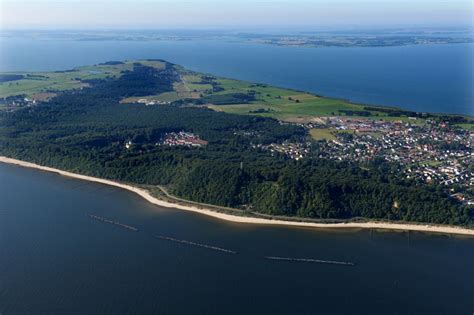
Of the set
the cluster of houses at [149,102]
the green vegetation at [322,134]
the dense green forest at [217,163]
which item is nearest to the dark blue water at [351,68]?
the green vegetation at [322,134]

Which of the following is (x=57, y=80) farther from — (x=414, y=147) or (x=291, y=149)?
(x=414, y=147)

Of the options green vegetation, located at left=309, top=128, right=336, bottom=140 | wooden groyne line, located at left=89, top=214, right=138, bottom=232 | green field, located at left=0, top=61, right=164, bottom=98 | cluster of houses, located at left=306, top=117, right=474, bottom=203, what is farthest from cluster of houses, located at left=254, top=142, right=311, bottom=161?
green field, located at left=0, top=61, right=164, bottom=98

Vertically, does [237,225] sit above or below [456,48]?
below

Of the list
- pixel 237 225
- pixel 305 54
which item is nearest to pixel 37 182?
pixel 237 225

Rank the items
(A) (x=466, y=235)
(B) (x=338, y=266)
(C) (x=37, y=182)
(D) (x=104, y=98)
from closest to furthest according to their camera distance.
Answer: (B) (x=338, y=266)
(A) (x=466, y=235)
(C) (x=37, y=182)
(D) (x=104, y=98)

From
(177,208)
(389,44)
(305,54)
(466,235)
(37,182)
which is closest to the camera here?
(466,235)

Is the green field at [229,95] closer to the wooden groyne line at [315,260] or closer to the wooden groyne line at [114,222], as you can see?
the wooden groyne line at [114,222]

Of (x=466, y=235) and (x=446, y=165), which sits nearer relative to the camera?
(x=466, y=235)

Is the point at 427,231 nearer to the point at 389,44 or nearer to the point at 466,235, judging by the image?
the point at 466,235
